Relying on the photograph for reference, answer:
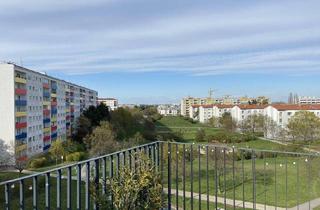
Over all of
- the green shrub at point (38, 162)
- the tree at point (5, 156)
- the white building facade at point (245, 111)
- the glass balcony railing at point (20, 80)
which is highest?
the glass balcony railing at point (20, 80)

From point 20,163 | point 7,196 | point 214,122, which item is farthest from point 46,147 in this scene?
point 214,122

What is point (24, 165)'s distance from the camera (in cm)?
2805

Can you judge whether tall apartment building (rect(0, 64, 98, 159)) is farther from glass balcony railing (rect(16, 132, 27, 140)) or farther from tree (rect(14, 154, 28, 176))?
tree (rect(14, 154, 28, 176))

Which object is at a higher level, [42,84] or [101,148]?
[42,84]

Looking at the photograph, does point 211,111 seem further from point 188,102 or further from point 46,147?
point 46,147

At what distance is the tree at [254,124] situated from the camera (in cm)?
5688

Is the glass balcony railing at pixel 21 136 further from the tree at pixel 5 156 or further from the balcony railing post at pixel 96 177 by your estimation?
the balcony railing post at pixel 96 177

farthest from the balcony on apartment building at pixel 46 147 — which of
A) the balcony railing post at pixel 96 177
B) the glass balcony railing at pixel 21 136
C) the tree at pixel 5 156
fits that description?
the balcony railing post at pixel 96 177

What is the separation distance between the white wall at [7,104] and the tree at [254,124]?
119ft

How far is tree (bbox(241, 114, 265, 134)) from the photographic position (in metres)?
56.9

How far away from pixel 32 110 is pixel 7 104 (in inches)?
162

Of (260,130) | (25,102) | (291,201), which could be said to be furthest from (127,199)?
(260,130)

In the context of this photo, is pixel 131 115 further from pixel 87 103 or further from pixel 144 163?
→ pixel 144 163

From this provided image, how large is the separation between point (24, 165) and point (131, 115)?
20.6 metres
